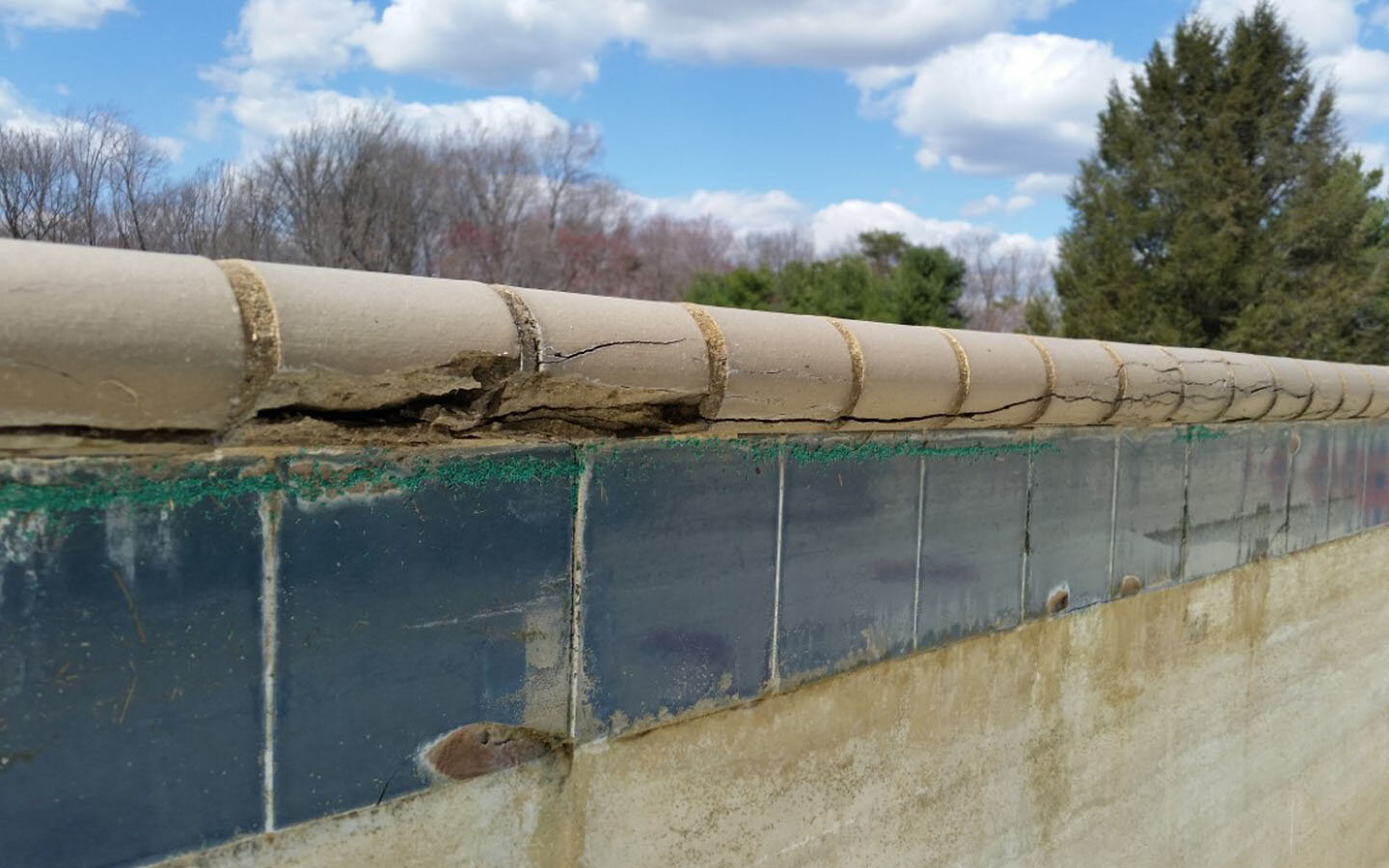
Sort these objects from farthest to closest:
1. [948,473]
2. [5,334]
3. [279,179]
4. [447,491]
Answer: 1. [279,179]
2. [948,473]
3. [447,491]
4. [5,334]

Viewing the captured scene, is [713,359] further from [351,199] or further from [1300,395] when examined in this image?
[351,199]

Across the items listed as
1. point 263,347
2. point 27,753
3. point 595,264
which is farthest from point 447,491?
point 595,264

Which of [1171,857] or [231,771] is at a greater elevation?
[231,771]

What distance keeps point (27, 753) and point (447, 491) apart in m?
0.53

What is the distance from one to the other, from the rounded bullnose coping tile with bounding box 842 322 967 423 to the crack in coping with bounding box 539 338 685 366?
0.45m

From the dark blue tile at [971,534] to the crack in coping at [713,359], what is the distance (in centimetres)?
72

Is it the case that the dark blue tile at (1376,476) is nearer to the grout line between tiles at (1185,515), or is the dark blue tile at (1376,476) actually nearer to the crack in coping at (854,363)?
the grout line between tiles at (1185,515)

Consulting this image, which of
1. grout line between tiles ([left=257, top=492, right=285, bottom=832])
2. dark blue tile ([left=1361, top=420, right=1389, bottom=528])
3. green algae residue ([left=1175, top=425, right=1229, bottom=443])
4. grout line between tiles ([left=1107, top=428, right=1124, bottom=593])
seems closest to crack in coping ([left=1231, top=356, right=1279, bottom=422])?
green algae residue ([left=1175, top=425, right=1229, bottom=443])

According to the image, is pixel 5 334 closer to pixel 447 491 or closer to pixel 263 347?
pixel 263 347

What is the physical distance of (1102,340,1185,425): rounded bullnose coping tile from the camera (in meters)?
2.54

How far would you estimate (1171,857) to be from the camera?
10.2 ft

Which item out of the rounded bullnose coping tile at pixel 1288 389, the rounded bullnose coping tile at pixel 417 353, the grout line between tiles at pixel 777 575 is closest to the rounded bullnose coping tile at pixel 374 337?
the rounded bullnose coping tile at pixel 417 353

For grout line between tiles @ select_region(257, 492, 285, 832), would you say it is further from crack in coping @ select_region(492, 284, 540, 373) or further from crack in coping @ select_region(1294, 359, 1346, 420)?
crack in coping @ select_region(1294, 359, 1346, 420)

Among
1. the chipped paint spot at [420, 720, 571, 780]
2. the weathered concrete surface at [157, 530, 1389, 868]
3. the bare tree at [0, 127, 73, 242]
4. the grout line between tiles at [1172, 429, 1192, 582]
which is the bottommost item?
the weathered concrete surface at [157, 530, 1389, 868]
